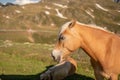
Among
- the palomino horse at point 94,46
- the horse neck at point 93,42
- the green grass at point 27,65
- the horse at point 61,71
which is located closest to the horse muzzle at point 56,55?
the palomino horse at point 94,46

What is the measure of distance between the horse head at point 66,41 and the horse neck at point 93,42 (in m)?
0.36

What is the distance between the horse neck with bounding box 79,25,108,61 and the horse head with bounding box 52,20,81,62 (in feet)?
1.19

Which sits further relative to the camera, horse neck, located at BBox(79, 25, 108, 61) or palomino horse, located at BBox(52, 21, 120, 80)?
horse neck, located at BBox(79, 25, 108, 61)

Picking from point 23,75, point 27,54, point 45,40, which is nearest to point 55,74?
point 23,75

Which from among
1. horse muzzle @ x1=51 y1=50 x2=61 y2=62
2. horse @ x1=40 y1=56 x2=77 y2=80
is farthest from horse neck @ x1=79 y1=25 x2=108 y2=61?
horse @ x1=40 y1=56 x2=77 y2=80

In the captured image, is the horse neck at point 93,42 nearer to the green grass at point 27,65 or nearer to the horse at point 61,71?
the horse at point 61,71

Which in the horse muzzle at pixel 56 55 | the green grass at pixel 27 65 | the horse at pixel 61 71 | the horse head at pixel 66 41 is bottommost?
the green grass at pixel 27 65

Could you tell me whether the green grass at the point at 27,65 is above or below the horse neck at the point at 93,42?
below

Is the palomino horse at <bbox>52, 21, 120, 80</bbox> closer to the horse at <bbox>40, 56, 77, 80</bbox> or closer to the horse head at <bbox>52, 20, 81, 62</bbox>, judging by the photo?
the horse head at <bbox>52, 20, 81, 62</bbox>

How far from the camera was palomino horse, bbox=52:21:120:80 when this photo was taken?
41.1 ft

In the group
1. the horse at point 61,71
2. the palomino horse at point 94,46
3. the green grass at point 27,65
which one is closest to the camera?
the palomino horse at point 94,46

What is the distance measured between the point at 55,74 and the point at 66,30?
6856mm

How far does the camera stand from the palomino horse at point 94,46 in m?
12.5

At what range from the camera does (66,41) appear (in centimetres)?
1253
